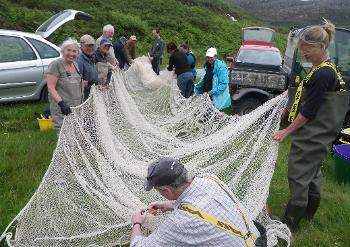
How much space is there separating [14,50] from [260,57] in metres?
5.58

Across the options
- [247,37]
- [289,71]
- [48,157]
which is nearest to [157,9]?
[247,37]

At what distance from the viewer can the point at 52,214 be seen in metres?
4.00

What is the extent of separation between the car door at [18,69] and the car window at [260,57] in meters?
4.70

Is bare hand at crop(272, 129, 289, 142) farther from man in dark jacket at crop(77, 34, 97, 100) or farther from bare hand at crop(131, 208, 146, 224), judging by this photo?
man in dark jacket at crop(77, 34, 97, 100)

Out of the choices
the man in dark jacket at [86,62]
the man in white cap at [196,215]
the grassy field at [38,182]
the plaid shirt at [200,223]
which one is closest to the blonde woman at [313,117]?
the grassy field at [38,182]

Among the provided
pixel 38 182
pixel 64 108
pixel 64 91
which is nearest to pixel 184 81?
pixel 64 91

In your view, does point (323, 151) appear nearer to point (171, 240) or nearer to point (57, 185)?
point (171, 240)

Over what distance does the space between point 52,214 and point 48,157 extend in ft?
7.40

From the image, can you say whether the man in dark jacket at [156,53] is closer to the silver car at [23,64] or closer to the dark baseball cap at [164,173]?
the silver car at [23,64]

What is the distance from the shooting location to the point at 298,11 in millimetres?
65812

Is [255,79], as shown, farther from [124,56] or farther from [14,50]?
[14,50]

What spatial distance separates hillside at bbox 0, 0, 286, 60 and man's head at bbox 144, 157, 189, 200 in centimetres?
1626

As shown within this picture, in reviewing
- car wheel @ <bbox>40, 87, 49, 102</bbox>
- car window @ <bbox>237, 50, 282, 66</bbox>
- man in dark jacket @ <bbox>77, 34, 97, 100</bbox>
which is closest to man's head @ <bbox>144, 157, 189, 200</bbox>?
man in dark jacket @ <bbox>77, 34, 97, 100</bbox>

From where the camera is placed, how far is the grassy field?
4496mm
